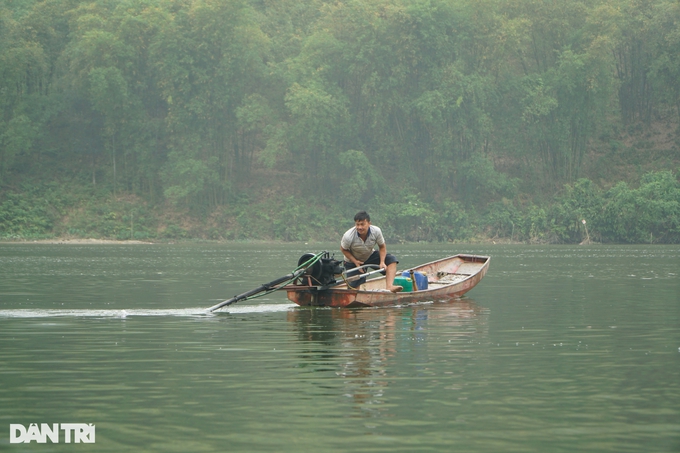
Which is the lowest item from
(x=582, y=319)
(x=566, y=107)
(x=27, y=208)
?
(x=582, y=319)

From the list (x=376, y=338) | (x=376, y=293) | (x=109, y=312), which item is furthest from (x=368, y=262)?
(x=376, y=338)

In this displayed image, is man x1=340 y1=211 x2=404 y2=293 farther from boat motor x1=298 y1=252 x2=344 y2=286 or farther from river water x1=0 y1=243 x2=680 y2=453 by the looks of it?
river water x1=0 y1=243 x2=680 y2=453

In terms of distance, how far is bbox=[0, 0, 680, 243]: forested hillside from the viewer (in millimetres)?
72000

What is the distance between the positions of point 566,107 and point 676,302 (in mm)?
54105

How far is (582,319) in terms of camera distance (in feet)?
61.7

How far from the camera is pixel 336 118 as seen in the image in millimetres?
74688

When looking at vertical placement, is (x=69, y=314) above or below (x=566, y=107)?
below

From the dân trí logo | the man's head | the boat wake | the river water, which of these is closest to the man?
the man's head

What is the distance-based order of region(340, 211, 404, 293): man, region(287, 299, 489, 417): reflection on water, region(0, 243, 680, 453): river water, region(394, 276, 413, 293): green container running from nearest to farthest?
region(0, 243, 680, 453): river water → region(287, 299, 489, 417): reflection on water → region(340, 211, 404, 293): man → region(394, 276, 413, 293): green container

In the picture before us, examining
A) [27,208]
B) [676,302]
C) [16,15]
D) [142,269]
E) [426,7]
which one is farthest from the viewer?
[16,15]

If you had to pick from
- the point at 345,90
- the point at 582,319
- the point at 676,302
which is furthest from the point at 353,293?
the point at 345,90

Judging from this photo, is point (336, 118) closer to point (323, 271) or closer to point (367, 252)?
point (367, 252)

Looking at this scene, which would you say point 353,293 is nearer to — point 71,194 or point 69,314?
point 69,314

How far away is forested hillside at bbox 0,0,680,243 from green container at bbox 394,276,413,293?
157ft
